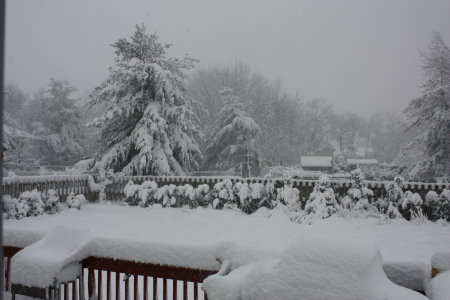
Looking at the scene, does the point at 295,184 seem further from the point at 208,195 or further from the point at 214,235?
the point at 214,235

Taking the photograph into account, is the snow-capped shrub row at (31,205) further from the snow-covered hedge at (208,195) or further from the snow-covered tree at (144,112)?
the snow-covered tree at (144,112)

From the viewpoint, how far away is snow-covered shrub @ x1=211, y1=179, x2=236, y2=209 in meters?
13.3

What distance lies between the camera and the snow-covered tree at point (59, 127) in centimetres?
3550

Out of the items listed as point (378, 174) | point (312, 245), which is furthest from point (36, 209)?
point (378, 174)

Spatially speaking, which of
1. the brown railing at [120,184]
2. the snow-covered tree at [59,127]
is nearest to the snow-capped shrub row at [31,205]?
the brown railing at [120,184]

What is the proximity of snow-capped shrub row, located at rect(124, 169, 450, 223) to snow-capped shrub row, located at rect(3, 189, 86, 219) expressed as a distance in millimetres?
2942

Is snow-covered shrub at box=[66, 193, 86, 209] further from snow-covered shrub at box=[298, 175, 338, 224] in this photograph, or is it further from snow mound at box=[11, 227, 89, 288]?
snow mound at box=[11, 227, 89, 288]

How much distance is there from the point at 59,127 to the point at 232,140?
1894 cm

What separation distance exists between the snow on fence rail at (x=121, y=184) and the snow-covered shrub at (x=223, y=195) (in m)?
0.53

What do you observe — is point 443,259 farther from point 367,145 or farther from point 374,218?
point 367,145

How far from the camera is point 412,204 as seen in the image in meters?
11.0

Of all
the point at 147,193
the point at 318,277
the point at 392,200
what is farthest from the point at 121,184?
the point at 318,277

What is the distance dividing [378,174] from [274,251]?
25439 mm

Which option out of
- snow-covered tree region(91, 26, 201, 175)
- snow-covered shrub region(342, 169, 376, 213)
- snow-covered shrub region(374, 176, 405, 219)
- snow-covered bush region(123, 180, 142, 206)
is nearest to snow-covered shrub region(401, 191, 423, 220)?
snow-covered shrub region(374, 176, 405, 219)
